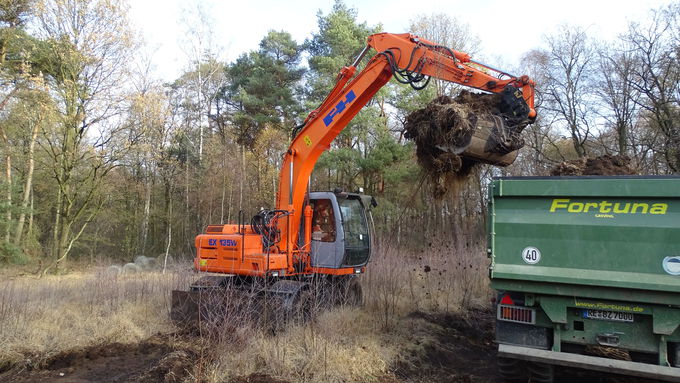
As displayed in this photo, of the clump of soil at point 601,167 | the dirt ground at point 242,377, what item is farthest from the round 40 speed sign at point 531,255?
the clump of soil at point 601,167

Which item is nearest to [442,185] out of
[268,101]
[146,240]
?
[268,101]

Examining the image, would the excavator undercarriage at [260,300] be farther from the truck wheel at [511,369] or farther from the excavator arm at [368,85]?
the truck wheel at [511,369]

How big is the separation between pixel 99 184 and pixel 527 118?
17507 millimetres

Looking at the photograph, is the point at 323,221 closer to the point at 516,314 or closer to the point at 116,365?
the point at 116,365

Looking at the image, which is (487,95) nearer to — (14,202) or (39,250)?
(14,202)

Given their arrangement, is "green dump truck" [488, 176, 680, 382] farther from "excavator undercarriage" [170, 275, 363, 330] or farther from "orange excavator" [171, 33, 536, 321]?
"excavator undercarriage" [170, 275, 363, 330]

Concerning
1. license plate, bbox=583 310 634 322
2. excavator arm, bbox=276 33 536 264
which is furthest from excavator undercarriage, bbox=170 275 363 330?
license plate, bbox=583 310 634 322

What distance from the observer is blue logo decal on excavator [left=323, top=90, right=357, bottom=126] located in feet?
22.9

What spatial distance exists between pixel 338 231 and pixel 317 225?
474 millimetres

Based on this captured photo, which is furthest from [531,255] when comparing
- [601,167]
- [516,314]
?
[601,167]

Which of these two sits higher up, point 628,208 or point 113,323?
point 628,208

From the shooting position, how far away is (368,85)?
6816 millimetres

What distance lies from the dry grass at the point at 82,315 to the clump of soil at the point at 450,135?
15.9 feet

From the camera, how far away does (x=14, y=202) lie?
Answer: 1830 centimetres
